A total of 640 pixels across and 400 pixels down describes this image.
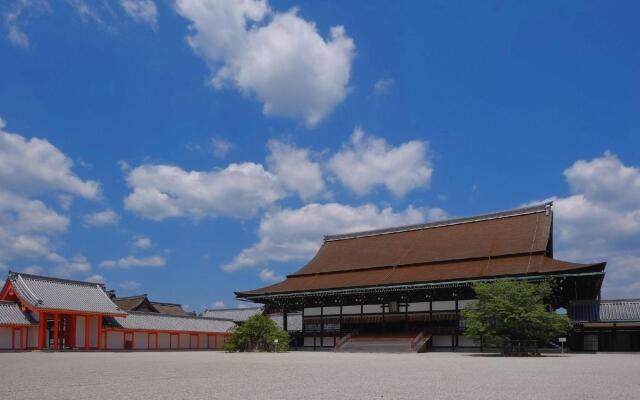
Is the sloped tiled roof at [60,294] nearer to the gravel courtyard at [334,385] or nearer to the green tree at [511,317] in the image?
the gravel courtyard at [334,385]

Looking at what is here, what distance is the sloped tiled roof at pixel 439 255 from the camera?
3097 centimetres

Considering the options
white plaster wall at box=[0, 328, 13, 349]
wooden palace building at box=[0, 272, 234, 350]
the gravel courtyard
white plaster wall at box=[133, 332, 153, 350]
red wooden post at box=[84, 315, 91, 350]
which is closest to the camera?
the gravel courtyard

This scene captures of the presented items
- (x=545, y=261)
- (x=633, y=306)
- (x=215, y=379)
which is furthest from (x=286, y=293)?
(x=215, y=379)

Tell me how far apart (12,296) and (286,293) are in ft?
57.6

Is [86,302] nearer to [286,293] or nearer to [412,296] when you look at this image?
[286,293]

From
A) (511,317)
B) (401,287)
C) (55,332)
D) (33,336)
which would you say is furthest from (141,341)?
(511,317)

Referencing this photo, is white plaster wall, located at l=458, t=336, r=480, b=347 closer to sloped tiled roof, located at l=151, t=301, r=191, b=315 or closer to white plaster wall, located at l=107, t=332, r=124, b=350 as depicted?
white plaster wall, located at l=107, t=332, r=124, b=350

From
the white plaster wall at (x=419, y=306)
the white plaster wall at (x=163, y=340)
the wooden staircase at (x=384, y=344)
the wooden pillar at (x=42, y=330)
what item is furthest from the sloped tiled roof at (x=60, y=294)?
the white plaster wall at (x=419, y=306)

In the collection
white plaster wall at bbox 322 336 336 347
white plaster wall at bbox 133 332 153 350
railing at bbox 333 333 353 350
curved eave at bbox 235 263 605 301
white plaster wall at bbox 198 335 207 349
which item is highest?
curved eave at bbox 235 263 605 301

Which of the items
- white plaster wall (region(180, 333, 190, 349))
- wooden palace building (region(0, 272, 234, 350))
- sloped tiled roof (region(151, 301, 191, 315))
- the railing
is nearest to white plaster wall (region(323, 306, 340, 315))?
the railing

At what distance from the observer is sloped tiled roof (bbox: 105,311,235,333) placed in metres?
41.0

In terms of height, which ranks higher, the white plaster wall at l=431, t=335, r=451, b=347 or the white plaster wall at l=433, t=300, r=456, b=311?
the white plaster wall at l=433, t=300, r=456, b=311

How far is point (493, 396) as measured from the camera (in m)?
9.17

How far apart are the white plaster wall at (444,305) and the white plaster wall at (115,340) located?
22.6 meters
